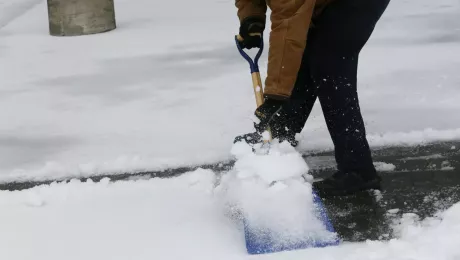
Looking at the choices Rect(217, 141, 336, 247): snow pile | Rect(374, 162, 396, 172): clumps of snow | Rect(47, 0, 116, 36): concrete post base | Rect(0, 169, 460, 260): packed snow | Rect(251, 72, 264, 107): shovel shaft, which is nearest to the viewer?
Rect(0, 169, 460, 260): packed snow

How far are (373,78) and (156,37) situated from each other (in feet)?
9.56

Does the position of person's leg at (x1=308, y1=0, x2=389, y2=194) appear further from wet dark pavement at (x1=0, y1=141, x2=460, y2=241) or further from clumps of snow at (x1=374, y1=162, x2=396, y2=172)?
clumps of snow at (x1=374, y1=162, x2=396, y2=172)

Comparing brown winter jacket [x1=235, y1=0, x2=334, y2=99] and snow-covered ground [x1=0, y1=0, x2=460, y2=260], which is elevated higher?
brown winter jacket [x1=235, y1=0, x2=334, y2=99]

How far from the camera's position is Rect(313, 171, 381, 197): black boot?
292 cm

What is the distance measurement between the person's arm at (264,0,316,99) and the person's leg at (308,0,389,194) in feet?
0.77

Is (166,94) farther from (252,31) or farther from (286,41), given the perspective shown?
(286,41)

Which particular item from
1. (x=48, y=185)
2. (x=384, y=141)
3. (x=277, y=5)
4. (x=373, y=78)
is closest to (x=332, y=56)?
(x=277, y=5)

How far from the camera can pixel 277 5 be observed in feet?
8.08

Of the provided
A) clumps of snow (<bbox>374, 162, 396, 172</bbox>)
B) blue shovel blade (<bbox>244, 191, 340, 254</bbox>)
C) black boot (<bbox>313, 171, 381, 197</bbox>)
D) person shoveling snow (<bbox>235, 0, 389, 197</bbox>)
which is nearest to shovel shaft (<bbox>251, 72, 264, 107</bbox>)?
person shoveling snow (<bbox>235, 0, 389, 197</bbox>)

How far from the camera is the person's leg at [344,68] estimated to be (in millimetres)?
2689

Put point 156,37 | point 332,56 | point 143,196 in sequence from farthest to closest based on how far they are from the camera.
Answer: point 156,37 < point 143,196 < point 332,56

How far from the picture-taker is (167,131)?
3992 millimetres

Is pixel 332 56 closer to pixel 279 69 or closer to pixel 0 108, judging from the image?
pixel 279 69

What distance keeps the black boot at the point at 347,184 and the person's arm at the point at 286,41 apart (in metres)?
0.58
